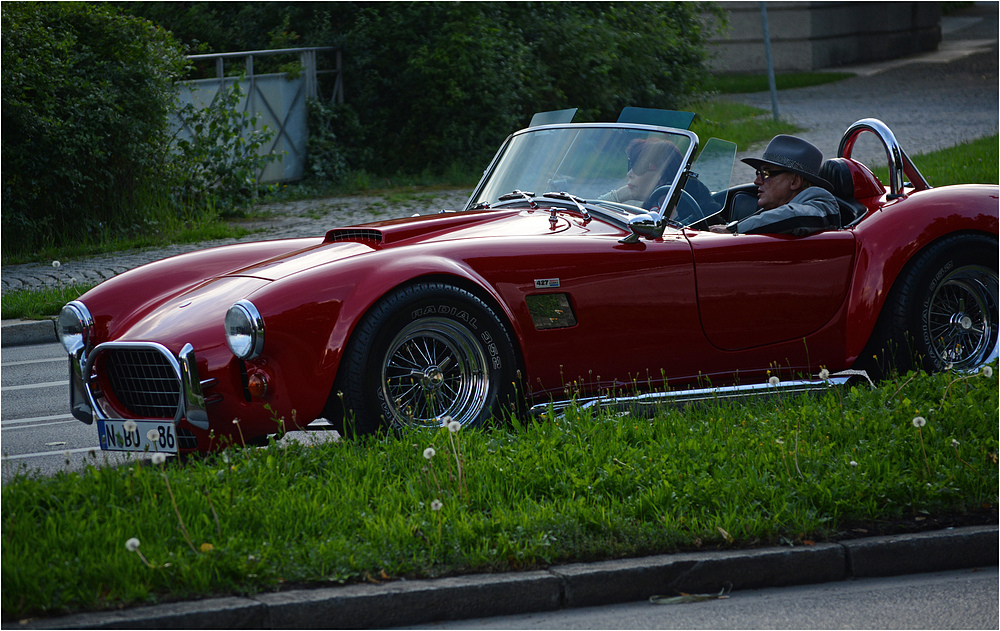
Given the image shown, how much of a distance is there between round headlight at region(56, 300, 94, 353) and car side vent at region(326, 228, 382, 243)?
1.23 meters

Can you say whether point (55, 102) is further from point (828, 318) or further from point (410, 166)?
point (828, 318)

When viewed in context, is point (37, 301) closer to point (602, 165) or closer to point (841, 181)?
point (602, 165)

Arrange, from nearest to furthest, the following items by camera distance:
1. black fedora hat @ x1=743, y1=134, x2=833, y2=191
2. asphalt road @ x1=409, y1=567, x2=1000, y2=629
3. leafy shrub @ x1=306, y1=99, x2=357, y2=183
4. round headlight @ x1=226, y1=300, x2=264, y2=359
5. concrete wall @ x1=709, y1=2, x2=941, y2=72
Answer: asphalt road @ x1=409, y1=567, x2=1000, y2=629
round headlight @ x1=226, y1=300, x2=264, y2=359
black fedora hat @ x1=743, y1=134, x2=833, y2=191
leafy shrub @ x1=306, y1=99, x2=357, y2=183
concrete wall @ x1=709, y1=2, x2=941, y2=72

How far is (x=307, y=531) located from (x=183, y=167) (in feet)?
36.8

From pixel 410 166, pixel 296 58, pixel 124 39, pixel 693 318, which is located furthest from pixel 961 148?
pixel 693 318

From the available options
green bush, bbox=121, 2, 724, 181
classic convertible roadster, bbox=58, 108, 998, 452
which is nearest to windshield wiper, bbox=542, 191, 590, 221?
classic convertible roadster, bbox=58, 108, 998, 452

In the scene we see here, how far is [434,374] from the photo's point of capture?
486cm

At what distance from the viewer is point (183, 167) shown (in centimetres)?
1426

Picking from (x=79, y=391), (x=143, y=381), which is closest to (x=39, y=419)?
(x=79, y=391)

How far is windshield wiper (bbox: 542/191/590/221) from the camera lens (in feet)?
18.7

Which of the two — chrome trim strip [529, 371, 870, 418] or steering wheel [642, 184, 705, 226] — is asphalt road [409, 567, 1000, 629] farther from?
steering wheel [642, 184, 705, 226]

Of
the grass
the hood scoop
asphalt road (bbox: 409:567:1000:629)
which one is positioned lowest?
the grass

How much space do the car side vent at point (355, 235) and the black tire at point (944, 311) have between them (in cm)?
265

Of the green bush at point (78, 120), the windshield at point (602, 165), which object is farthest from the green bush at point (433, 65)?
the windshield at point (602, 165)
